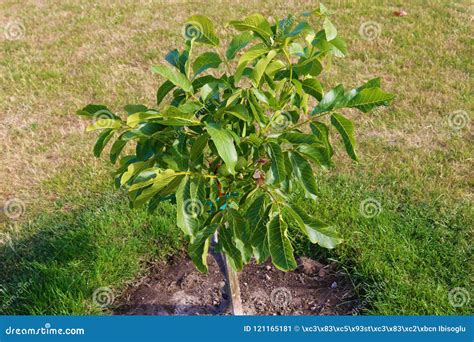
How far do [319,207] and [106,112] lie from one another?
2.00 m

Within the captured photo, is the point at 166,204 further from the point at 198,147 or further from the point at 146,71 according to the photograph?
the point at 146,71

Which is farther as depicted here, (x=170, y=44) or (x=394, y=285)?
(x=170, y=44)

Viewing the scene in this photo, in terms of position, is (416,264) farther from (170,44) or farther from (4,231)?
(170,44)

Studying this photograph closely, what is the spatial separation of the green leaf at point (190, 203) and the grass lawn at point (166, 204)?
1.45 m

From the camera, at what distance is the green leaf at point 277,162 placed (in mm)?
2121

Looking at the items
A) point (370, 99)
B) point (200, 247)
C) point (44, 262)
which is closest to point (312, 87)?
point (370, 99)

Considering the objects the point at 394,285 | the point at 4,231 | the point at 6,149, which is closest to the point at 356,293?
the point at 394,285

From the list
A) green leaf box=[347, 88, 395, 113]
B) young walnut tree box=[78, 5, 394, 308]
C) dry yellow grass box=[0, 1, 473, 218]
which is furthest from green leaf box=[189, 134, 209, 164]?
dry yellow grass box=[0, 1, 473, 218]

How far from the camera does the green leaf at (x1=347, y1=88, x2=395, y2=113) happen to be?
2.09 m

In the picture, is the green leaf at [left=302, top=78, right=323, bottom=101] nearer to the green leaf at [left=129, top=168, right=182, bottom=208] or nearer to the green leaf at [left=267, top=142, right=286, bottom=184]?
the green leaf at [left=267, top=142, right=286, bottom=184]

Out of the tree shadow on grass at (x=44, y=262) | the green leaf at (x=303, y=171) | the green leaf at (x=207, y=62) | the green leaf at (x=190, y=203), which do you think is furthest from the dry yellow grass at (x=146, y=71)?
the green leaf at (x=190, y=203)

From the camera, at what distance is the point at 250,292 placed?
133 inches

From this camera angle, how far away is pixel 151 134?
219 cm

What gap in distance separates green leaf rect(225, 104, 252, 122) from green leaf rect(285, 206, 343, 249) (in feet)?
1.27
